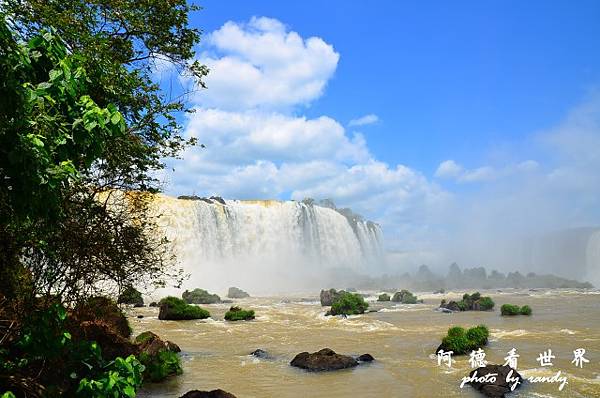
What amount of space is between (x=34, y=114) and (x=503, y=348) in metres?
18.6

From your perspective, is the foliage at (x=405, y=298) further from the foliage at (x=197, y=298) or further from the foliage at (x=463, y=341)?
the foliage at (x=463, y=341)

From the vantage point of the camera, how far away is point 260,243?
6419 centimetres

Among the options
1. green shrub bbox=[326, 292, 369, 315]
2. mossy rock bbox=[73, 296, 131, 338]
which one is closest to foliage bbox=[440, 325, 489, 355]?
mossy rock bbox=[73, 296, 131, 338]

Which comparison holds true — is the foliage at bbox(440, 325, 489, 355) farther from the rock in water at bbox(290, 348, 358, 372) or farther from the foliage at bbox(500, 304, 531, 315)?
the foliage at bbox(500, 304, 531, 315)

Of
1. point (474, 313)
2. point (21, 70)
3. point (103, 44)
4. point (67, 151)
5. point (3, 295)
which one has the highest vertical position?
point (103, 44)

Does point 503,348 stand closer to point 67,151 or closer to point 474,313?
point 474,313

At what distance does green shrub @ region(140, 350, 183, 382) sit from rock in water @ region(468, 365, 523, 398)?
353 inches

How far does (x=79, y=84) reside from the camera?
438cm

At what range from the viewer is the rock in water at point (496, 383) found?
37.8 feet

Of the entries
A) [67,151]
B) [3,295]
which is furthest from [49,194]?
[3,295]

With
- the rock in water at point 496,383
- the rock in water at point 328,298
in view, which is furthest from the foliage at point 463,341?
the rock in water at point 328,298

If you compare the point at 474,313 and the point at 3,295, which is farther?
the point at 474,313

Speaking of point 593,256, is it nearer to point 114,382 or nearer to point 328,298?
point 328,298

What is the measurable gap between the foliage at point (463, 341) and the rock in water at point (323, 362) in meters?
3.83
